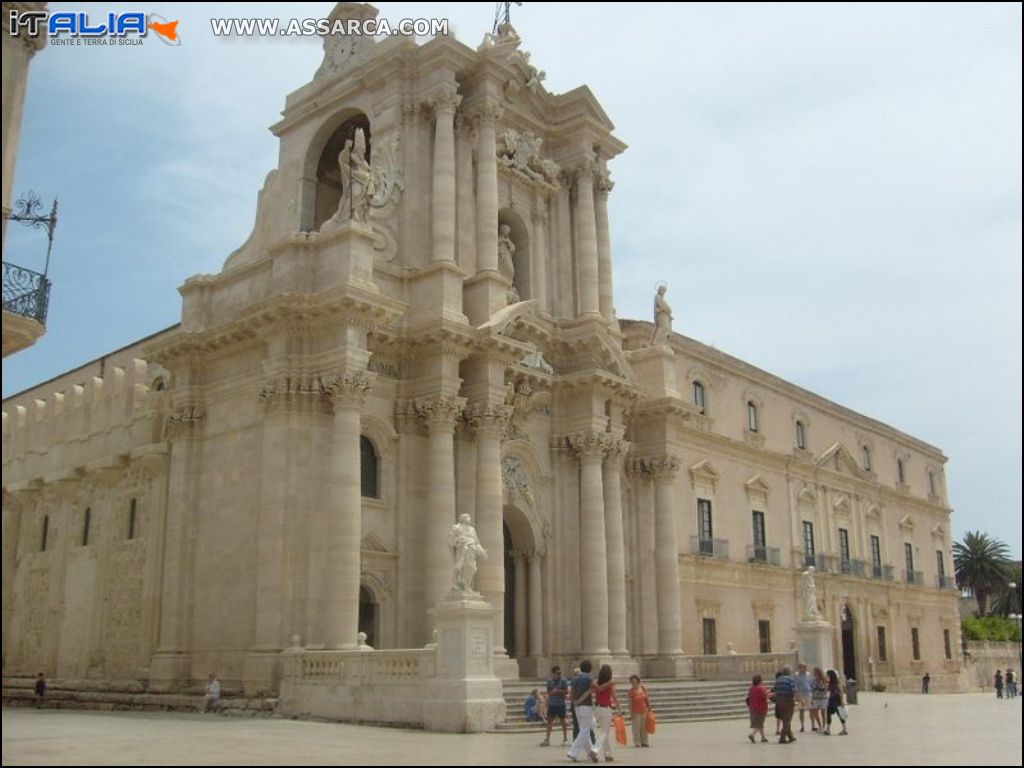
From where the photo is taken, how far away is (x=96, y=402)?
32.8m

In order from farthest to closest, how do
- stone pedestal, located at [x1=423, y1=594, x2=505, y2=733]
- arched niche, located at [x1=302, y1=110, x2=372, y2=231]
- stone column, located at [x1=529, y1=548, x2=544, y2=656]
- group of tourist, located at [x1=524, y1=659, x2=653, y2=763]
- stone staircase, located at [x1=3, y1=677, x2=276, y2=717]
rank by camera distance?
1. arched niche, located at [x1=302, y1=110, x2=372, y2=231]
2. stone column, located at [x1=529, y1=548, x2=544, y2=656]
3. stone staircase, located at [x1=3, y1=677, x2=276, y2=717]
4. stone pedestal, located at [x1=423, y1=594, x2=505, y2=733]
5. group of tourist, located at [x1=524, y1=659, x2=653, y2=763]

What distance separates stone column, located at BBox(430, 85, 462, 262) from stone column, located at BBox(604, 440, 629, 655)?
727cm

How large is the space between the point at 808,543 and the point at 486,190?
71.6ft

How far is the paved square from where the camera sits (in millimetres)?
13430

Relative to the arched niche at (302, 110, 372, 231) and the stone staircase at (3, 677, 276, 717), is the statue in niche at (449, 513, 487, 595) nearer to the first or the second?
the stone staircase at (3, 677, 276, 717)

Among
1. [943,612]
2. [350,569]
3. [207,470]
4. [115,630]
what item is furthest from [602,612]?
[943,612]

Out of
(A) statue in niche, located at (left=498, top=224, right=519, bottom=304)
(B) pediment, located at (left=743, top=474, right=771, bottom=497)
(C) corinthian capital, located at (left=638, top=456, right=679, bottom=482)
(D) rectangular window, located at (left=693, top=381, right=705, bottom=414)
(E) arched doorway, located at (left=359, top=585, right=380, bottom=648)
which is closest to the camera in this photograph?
(E) arched doorway, located at (left=359, top=585, right=380, bottom=648)

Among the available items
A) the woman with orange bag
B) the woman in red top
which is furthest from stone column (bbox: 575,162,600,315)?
the woman with orange bag

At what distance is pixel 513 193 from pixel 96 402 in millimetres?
13649

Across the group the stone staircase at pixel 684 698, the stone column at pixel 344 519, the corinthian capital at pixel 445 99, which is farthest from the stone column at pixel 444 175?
the stone staircase at pixel 684 698

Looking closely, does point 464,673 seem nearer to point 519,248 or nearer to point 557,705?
point 557,705

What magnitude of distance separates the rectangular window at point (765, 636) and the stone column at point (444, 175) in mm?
19491

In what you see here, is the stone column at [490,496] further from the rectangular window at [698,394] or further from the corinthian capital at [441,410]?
the rectangular window at [698,394]

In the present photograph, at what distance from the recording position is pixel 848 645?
4450 centimetres
